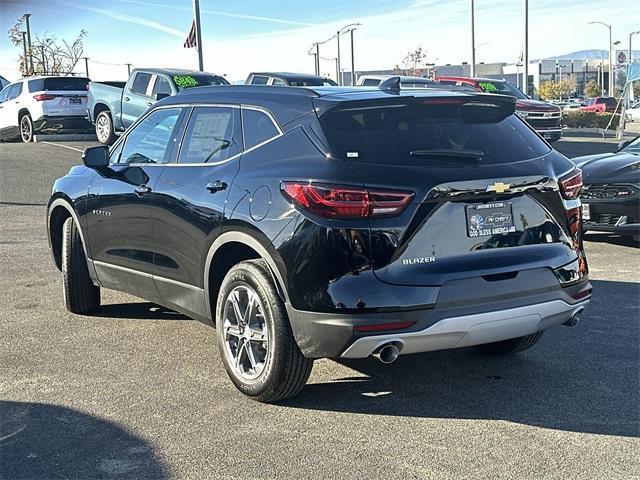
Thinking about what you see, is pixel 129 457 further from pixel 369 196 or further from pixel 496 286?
pixel 496 286

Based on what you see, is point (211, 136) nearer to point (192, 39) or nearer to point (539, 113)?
point (539, 113)

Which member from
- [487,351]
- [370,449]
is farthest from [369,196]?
[487,351]

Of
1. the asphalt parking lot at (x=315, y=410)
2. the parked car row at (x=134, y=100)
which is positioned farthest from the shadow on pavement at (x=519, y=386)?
the parked car row at (x=134, y=100)

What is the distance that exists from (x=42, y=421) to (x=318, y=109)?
7.42 feet

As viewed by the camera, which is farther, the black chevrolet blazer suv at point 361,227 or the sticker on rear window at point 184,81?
the sticker on rear window at point 184,81

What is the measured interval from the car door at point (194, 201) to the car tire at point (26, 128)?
60.2 feet

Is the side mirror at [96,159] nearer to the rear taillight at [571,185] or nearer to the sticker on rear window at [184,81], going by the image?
the rear taillight at [571,185]

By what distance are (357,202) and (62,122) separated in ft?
62.6

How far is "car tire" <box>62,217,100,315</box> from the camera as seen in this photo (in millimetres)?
6445

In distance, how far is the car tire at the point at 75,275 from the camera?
254 inches

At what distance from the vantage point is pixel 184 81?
661 inches

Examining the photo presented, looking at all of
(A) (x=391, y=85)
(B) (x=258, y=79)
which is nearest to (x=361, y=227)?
(A) (x=391, y=85)

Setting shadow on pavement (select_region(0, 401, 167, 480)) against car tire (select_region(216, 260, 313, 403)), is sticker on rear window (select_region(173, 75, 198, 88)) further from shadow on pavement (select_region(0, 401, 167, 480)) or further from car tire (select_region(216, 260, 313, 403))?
shadow on pavement (select_region(0, 401, 167, 480))

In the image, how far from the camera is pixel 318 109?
4445 millimetres
